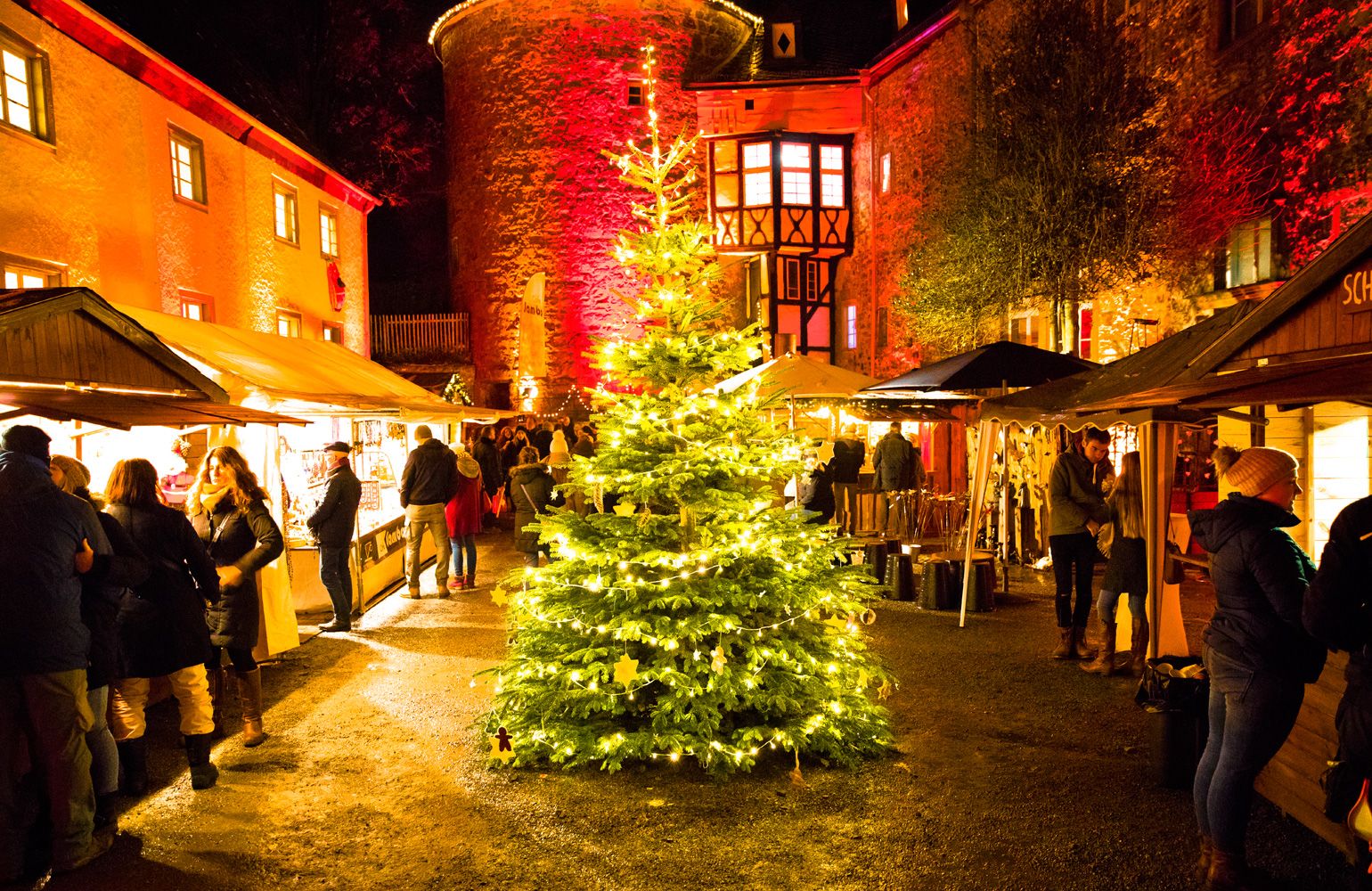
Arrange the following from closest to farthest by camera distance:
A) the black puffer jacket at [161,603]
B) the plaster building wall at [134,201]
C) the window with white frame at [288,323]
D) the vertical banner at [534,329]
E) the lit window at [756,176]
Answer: the black puffer jacket at [161,603] → the plaster building wall at [134,201] → the window with white frame at [288,323] → the lit window at [756,176] → the vertical banner at [534,329]

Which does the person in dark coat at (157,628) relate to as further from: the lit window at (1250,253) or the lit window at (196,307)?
the lit window at (1250,253)

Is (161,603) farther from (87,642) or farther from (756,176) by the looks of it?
(756,176)

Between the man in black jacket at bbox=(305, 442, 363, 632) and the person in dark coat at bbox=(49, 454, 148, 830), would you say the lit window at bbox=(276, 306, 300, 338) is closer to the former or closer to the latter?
the man in black jacket at bbox=(305, 442, 363, 632)

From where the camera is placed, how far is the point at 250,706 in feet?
19.2

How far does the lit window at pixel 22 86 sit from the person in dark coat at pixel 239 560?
593cm

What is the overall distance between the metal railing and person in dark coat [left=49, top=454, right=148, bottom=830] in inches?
907

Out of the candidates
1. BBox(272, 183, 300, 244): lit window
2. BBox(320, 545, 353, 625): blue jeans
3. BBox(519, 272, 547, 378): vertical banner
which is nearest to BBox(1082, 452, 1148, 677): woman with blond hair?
BBox(320, 545, 353, 625): blue jeans

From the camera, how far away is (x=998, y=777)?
5148mm

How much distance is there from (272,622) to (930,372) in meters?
6.91

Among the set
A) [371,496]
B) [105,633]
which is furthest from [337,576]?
[105,633]

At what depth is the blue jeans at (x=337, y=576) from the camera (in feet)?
29.5

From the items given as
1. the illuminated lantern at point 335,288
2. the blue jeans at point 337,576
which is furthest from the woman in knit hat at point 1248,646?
the illuminated lantern at point 335,288

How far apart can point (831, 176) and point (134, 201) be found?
1671 cm

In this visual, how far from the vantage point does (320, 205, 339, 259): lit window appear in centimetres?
1806
